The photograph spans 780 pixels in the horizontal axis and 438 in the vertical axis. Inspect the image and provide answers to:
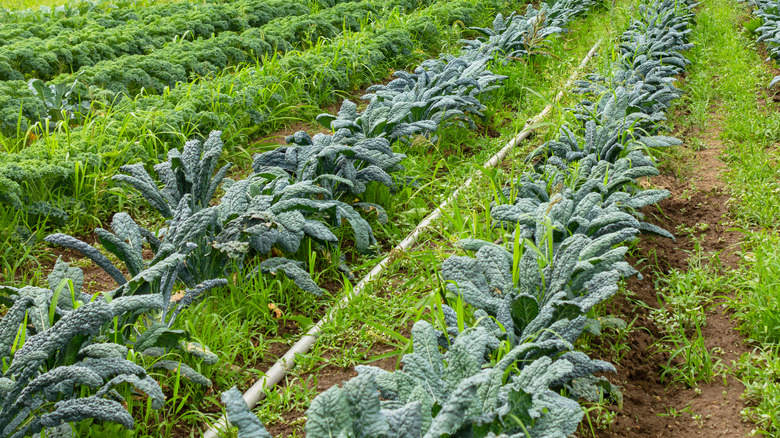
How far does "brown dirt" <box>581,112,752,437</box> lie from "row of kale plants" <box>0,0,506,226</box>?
9.30 feet

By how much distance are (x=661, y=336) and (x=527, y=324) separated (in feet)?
2.74

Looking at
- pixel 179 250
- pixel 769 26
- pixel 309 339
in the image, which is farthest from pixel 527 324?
pixel 769 26

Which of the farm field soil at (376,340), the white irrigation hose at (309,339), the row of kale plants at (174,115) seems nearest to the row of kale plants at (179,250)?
the white irrigation hose at (309,339)

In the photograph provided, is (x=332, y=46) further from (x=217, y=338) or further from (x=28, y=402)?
(x=28, y=402)

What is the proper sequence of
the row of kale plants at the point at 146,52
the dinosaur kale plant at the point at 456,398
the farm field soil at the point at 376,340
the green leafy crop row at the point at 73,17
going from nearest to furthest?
the dinosaur kale plant at the point at 456,398 < the farm field soil at the point at 376,340 < the row of kale plants at the point at 146,52 < the green leafy crop row at the point at 73,17

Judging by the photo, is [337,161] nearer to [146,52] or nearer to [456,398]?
[456,398]

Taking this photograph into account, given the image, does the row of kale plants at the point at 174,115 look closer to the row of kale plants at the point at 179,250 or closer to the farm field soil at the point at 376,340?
the row of kale plants at the point at 179,250

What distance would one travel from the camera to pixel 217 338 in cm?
264

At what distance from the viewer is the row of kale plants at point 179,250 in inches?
77.9

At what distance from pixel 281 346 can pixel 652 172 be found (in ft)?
6.71

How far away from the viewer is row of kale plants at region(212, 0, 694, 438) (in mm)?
1650

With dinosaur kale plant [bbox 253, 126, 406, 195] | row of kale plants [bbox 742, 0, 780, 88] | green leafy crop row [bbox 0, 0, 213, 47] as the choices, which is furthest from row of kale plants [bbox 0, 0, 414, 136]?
row of kale plants [bbox 742, 0, 780, 88]

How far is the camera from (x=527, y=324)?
2.33 metres

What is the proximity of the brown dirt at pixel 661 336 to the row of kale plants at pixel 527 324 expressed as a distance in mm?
180
